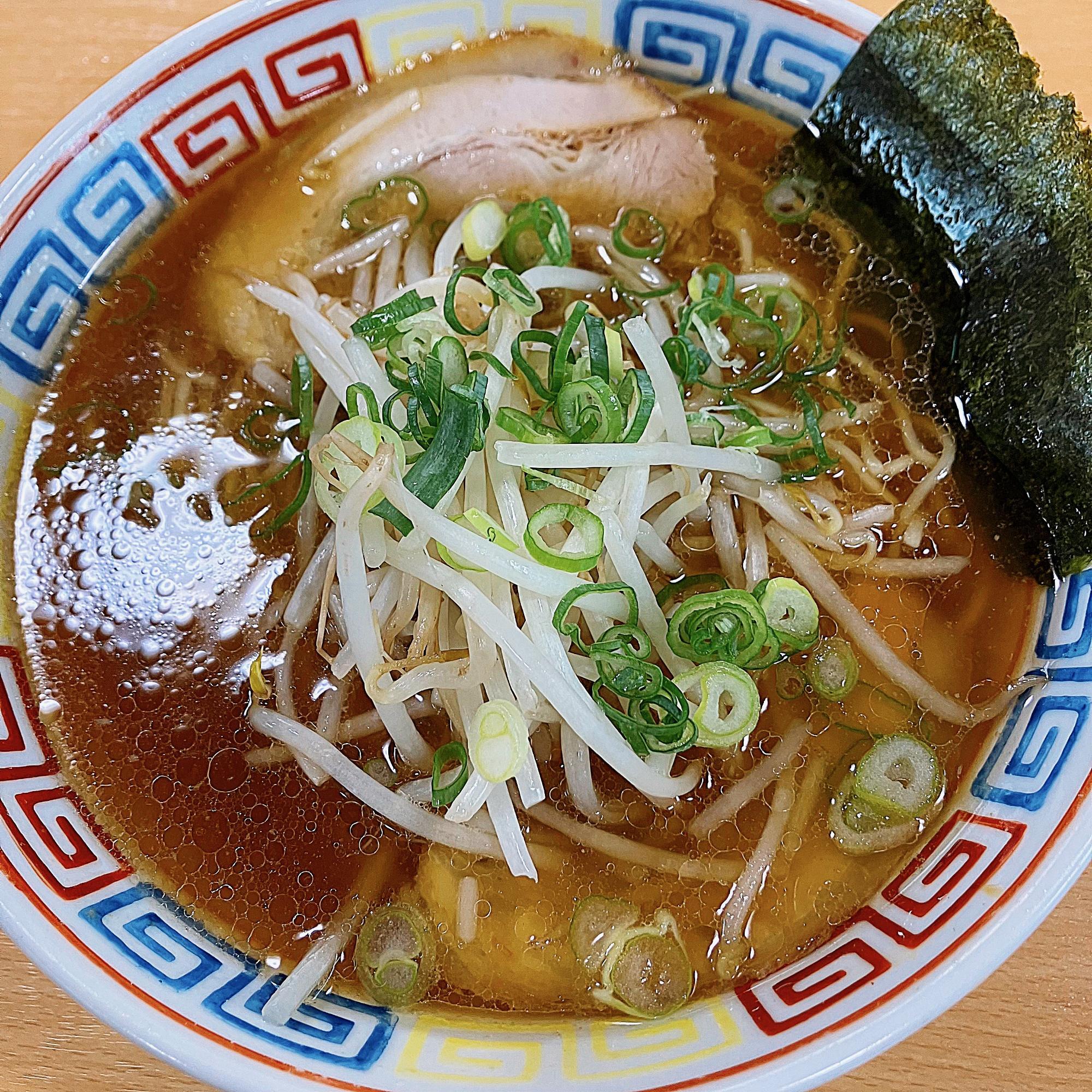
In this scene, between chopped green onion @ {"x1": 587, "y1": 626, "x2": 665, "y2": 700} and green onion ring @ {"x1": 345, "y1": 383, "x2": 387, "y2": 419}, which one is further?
green onion ring @ {"x1": 345, "y1": 383, "x2": 387, "y2": 419}

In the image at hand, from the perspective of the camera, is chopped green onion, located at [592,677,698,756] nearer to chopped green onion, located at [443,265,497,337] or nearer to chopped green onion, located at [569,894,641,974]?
chopped green onion, located at [569,894,641,974]

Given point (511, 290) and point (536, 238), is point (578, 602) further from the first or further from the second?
point (536, 238)

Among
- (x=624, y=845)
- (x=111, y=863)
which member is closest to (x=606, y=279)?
→ (x=624, y=845)

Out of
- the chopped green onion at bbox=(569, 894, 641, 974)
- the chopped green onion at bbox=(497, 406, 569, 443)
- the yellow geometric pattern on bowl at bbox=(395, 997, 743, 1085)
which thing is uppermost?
the chopped green onion at bbox=(497, 406, 569, 443)

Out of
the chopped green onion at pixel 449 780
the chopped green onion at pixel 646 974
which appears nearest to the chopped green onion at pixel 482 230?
the chopped green onion at pixel 449 780

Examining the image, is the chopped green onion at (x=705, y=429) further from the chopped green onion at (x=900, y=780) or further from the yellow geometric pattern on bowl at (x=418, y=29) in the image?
the yellow geometric pattern on bowl at (x=418, y=29)

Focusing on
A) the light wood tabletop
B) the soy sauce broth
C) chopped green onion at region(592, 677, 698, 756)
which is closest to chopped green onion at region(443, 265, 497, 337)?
the soy sauce broth

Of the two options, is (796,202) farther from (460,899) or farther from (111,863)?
(111,863)
